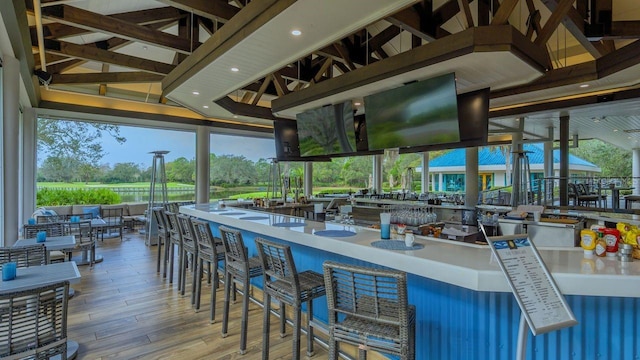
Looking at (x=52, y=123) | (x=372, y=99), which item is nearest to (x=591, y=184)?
(x=372, y=99)

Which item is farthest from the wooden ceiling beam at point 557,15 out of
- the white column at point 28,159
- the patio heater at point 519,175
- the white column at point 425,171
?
the white column at point 425,171

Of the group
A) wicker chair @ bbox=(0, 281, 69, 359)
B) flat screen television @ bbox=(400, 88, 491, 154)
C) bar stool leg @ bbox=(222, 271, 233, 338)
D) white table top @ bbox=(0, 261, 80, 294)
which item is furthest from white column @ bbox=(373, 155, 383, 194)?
wicker chair @ bbox=(0, 281, 69, 359)

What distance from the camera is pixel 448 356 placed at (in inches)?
88.8

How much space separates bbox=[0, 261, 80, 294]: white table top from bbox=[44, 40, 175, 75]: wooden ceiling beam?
11.3ft

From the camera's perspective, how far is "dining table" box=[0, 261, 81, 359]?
8.20ft

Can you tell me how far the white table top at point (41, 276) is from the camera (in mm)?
2498

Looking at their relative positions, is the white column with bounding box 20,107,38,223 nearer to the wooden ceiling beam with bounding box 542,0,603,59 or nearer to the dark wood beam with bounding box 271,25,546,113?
the dark wood beam with bounding box 271,25,546,113

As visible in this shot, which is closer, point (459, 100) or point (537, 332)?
point (537, 332)

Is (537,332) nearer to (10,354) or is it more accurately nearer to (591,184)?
(10,354)

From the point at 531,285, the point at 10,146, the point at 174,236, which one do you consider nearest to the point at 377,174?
the point at 174,236

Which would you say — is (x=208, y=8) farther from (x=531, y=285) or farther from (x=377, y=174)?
(x=377, y=174)

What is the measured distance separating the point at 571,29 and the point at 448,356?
12.2 ft

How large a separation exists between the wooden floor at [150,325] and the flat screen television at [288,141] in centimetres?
268

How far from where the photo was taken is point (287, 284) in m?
2.66
